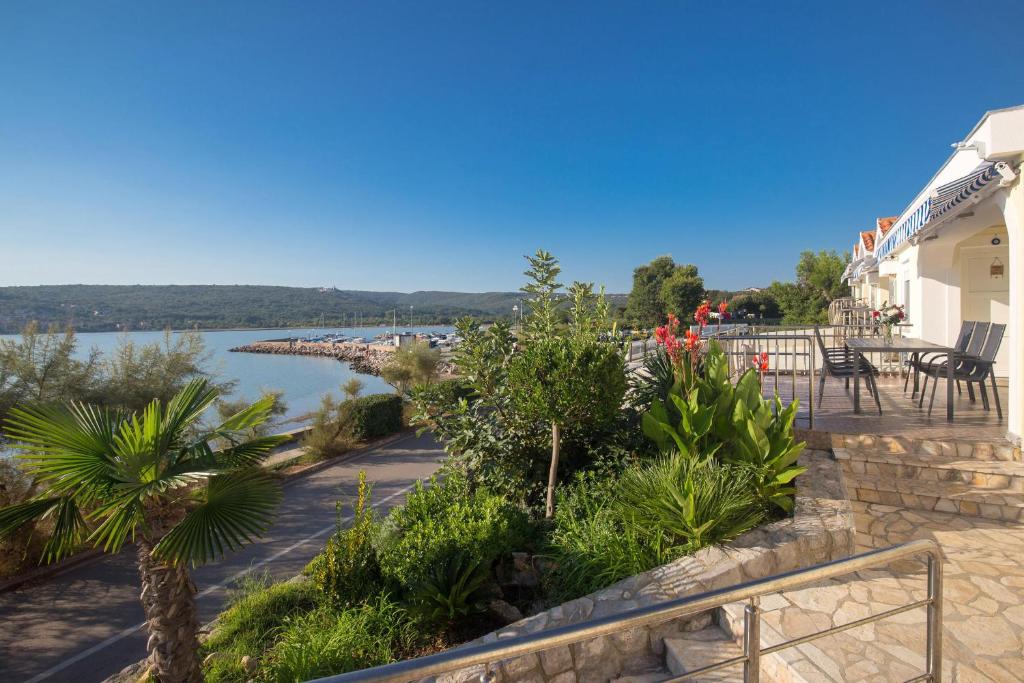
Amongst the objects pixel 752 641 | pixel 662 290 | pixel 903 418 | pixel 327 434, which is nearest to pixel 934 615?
pixel 752 641

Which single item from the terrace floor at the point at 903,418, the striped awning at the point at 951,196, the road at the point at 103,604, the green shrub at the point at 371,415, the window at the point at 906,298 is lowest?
the road at the point at 103,604

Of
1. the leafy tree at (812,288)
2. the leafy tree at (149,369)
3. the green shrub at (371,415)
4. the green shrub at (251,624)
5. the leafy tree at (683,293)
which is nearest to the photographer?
the green shrub at (251,624)

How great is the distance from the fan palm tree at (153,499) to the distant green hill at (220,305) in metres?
2.96

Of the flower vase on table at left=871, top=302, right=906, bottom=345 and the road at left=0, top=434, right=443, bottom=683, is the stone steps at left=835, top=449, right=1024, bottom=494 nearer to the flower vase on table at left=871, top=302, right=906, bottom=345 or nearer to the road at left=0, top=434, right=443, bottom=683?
the flower vase on table at left=871, top=302, right=906, bottom=345

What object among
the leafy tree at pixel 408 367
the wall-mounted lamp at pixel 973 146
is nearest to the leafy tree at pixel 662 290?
A: the leafy tree at pixel 408 367

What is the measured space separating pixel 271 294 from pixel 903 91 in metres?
54.5

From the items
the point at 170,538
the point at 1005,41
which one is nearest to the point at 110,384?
the point at 170,538

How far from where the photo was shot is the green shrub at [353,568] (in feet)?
13.1

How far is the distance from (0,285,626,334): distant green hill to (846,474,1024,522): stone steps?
367 cm

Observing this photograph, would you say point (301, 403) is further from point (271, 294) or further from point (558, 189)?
point (271, 294)

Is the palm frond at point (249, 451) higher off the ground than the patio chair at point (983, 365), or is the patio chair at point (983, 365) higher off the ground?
the patio chair at point (983, 365)

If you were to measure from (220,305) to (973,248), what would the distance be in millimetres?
47156

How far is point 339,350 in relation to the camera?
207 feet

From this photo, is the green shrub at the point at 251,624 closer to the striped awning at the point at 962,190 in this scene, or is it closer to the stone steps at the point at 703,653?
the stone steps at the point at 703,653
